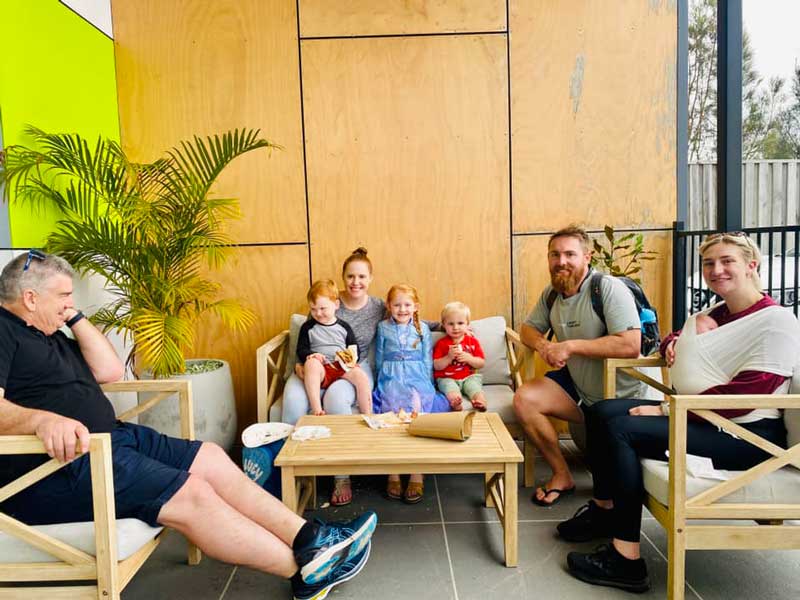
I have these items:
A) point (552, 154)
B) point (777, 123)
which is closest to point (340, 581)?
point (552, 154)

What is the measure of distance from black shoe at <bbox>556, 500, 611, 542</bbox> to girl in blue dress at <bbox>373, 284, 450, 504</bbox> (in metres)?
0.80

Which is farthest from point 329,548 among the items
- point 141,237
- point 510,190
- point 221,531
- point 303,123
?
point 303,123

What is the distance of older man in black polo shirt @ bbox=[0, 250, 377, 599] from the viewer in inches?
67.4

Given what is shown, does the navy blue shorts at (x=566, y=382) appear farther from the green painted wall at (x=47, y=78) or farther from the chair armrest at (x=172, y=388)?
the green painted wall at (x=47, y=78)

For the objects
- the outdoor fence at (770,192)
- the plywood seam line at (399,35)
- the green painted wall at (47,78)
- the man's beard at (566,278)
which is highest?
the plywood seam line at (399,35)

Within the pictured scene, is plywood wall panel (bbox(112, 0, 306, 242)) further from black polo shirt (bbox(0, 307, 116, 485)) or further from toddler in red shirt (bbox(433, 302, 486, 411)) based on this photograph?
black polo shirt (bbox(0, 307, 116, 485))

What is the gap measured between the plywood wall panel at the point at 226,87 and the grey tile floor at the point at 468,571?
2129 millimetres

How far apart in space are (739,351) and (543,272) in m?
1.93

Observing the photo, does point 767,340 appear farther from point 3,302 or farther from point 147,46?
point 147,46

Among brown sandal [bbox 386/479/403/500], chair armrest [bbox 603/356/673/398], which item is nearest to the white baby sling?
chair armrest [bbox 603/356/673/398]

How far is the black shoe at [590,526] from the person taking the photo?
2.46 m

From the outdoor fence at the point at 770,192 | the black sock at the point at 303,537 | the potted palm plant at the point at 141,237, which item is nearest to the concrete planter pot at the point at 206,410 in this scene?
the potted palm plant at the point at 141,237

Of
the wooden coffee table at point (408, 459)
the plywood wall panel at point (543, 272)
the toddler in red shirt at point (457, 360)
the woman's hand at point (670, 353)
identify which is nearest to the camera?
the wooden coffee table at point (408, 459)

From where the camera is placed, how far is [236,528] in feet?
6.02
